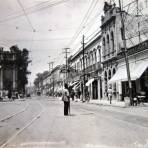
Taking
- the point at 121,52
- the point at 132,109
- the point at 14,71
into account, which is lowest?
the point at 132,109

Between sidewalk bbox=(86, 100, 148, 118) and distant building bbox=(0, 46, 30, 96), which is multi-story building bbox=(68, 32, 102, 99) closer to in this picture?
sidewalk bbox=(86, 100, 148, 118)

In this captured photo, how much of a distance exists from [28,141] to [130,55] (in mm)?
28634

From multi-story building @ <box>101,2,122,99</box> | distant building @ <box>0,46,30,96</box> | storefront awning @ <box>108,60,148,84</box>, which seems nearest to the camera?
storefront awning @ <box>108,60,148,84</box>

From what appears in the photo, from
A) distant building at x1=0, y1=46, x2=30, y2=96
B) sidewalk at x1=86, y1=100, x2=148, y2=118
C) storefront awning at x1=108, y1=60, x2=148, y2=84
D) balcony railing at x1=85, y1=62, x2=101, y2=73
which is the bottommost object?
sidewalk at x1=86, y1=100, x2=148, y2=118

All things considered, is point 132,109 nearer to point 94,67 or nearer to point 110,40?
point 110,40

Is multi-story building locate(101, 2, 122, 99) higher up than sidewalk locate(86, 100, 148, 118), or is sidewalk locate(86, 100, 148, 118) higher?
multi-story building locate(101, 2, 122, 99)

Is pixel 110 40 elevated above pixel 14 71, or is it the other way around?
pixel 14 71

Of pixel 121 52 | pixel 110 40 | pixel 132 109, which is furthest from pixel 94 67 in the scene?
pixel 132 109

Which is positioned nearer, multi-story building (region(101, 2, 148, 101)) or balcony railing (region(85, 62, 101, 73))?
multi-story building (region(101, 2, 148, 101))

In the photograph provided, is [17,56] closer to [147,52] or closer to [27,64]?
[27,64]

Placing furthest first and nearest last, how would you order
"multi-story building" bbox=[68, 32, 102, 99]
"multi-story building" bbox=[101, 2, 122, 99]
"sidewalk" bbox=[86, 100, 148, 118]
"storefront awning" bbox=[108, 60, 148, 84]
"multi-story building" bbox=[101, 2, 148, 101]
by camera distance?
"multi-story building" bbox=[68, 32, 102, 99] < "multi-story building" bbox=[101, 2, 122, 99] < "multi-story building" bbox=[101, 2, 148, 101] < "storefront awning" bbox=[108, 60, 148, 84] < "sidewalk" bbox=[86, 100, 148, 118]

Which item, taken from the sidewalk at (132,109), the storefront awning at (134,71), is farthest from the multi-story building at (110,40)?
the sidewalk at (132,109)

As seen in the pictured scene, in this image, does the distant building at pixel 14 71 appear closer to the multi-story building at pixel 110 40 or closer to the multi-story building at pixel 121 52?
the multi-story building at pixel 110 40

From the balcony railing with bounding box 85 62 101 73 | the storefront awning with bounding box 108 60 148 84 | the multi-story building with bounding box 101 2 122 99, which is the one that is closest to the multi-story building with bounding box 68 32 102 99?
the balcony railing with bounding box 85 62 101 73
